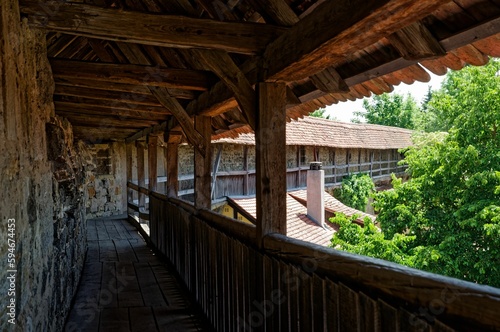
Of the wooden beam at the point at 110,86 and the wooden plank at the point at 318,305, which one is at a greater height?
the wooden beam at the point at 110,86

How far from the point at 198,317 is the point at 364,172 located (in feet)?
63.9

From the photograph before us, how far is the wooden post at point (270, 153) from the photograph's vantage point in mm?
2535

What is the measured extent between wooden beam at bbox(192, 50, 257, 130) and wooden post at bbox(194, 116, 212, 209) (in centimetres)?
184

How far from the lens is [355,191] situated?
20.7m

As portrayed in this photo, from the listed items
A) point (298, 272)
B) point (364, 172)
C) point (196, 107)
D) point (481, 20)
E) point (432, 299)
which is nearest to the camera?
point (432, 299)

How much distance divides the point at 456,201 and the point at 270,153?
10.6 m

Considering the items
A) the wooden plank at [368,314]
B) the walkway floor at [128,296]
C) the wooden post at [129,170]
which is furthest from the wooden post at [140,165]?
the wooden plank at [368,314]

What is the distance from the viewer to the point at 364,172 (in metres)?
22.2

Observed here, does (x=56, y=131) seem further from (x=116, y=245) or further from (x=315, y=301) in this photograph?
(x=116, y=245)

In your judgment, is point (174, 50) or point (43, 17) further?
point (174, 50)

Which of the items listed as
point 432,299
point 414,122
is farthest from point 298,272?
point 414,122

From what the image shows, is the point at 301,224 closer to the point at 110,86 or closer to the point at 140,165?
the point at 140,165

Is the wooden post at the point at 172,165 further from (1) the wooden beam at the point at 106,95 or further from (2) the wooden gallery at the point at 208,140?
(1) the wooden beam at the point at 106,95

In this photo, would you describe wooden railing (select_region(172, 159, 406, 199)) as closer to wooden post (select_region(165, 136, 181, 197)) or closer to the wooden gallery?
wooden post (select_region(165, 136, 181, 197))
